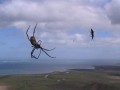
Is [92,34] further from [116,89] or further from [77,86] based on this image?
[77,86]

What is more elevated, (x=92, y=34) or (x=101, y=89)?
(x=92, y=34)

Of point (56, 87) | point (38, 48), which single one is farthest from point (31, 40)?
point (56, 87)

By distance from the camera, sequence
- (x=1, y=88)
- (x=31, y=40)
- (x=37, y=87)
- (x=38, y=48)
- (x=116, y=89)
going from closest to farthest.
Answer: (x=31, y=40), (x=38, y=48), (x=116, y=89), (x=37, y=87), (x=1, y=88)

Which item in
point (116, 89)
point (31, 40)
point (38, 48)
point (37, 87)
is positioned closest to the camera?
point (31, 40)

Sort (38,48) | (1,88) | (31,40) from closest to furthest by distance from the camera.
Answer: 1. (31,40)
2. (38,48)
3. (1,88)

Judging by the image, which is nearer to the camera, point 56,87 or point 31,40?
point 31,40

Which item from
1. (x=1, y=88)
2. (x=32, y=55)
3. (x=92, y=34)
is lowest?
(x=1, y=88)

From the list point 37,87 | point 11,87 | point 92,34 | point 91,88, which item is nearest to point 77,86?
point 91,88

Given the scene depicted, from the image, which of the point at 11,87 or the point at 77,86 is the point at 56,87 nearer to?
the point at 77,86

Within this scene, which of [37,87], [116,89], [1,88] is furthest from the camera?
[1,88]
